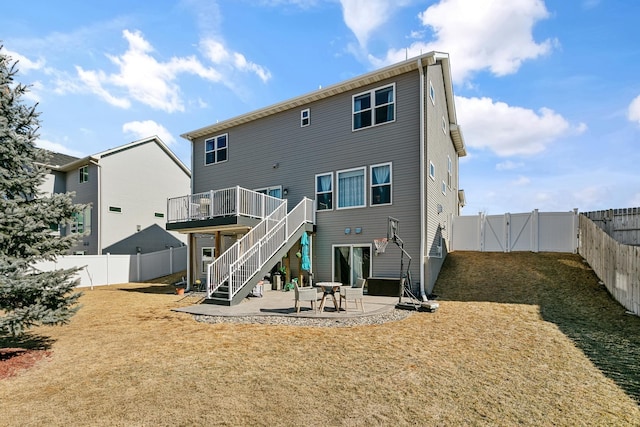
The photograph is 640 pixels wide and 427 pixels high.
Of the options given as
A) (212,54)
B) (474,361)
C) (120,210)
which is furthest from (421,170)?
(120,210)

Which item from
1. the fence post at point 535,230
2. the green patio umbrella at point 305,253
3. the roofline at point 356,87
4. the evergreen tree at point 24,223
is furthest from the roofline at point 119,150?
the fence post at point 535,230

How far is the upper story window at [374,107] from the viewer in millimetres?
12984

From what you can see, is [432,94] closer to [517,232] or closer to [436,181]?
[436,181]

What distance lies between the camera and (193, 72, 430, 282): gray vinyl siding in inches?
489

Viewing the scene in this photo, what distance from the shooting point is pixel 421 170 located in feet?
39.6

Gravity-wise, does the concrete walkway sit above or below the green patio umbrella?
below

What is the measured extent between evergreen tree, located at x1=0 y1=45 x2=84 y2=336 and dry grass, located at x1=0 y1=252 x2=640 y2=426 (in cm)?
100

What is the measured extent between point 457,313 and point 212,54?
41.4ft

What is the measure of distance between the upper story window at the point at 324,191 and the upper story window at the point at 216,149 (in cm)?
616

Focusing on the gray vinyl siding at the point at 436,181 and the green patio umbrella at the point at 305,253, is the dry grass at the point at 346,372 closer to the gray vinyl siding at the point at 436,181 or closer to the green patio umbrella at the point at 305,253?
the gray vinyl siding at the point at 436,181

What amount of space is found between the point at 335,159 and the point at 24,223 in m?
10.5

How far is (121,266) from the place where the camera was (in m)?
19.3

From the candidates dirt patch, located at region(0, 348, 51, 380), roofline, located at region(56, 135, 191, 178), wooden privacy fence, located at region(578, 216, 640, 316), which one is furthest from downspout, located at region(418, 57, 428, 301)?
roofline, located at region(56, 135, 191, 178)

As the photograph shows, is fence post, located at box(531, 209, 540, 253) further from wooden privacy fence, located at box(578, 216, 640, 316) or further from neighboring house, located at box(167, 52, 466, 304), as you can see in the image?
neighboring house, located at box(167, 52, 466, 304)
